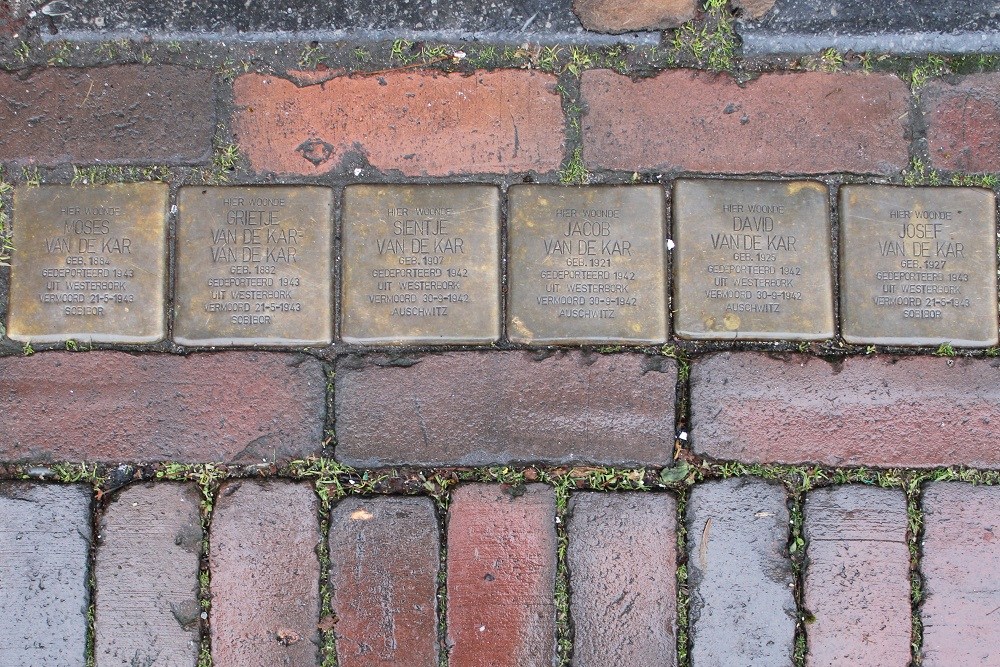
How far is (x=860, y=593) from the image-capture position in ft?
5.73

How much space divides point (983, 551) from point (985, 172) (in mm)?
879

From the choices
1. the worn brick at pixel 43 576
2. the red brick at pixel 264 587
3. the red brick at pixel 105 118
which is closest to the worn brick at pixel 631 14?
the red brick at pixel 105 118

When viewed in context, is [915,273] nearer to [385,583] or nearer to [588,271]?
[588,271]

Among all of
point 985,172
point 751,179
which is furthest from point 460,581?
point 985,172

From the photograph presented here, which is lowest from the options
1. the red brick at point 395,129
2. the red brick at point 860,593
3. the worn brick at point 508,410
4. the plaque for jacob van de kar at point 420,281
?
the red brick at point 860,593

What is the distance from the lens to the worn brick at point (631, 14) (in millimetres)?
1838

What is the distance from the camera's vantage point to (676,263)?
5.88ft

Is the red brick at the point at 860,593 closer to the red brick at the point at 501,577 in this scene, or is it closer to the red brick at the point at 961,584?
the red brick at the point at 961,584

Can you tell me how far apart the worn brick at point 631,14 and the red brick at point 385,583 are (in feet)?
3.97

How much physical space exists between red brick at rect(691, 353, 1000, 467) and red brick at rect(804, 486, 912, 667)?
6.6 inches

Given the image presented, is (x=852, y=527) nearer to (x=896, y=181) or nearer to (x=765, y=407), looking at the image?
(x=765, y=407)

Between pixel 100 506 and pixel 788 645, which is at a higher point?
pixel 100 506

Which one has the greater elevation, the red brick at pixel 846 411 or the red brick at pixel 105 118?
the red brick at pixel 105 118

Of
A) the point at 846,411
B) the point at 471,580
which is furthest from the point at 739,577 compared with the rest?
the point at 471,580
